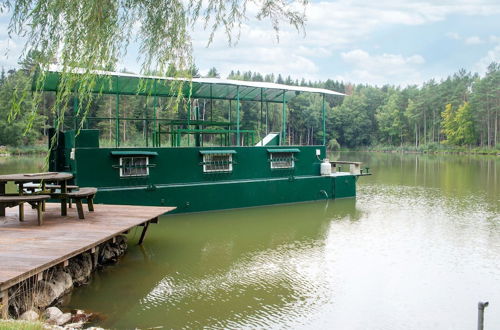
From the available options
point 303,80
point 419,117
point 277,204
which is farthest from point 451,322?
point 303,80

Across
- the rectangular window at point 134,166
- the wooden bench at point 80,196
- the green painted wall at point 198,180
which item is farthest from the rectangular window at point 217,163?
the wooden bench at point 80,196

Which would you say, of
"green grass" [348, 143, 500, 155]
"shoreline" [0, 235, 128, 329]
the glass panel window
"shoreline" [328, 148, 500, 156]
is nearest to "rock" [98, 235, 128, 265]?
"shoreline" [0, 235, 128, 329]

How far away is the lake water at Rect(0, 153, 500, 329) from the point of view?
632 centimetres

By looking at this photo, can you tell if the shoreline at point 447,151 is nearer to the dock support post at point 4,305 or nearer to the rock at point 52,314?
the rock at point 52,314

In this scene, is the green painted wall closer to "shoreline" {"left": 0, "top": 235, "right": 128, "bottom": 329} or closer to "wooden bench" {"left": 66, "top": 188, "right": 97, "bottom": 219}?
"wooden bench" {"left": 66, "top": 188, "right": 97, "bottom": 219}

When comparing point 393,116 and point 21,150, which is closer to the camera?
point 21,150

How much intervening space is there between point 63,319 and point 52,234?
1904mm

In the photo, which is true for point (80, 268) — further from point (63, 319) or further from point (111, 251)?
point (63, 319)

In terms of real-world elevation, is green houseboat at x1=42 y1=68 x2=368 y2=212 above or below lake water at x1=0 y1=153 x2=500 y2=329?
above

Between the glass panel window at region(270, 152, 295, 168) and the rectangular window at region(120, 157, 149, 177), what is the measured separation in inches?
173

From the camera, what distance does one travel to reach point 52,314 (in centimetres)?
556

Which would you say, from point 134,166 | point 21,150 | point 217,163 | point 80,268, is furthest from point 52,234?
point 21,150

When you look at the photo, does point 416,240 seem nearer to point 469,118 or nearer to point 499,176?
point 499,176

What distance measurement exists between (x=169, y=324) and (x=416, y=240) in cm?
685
